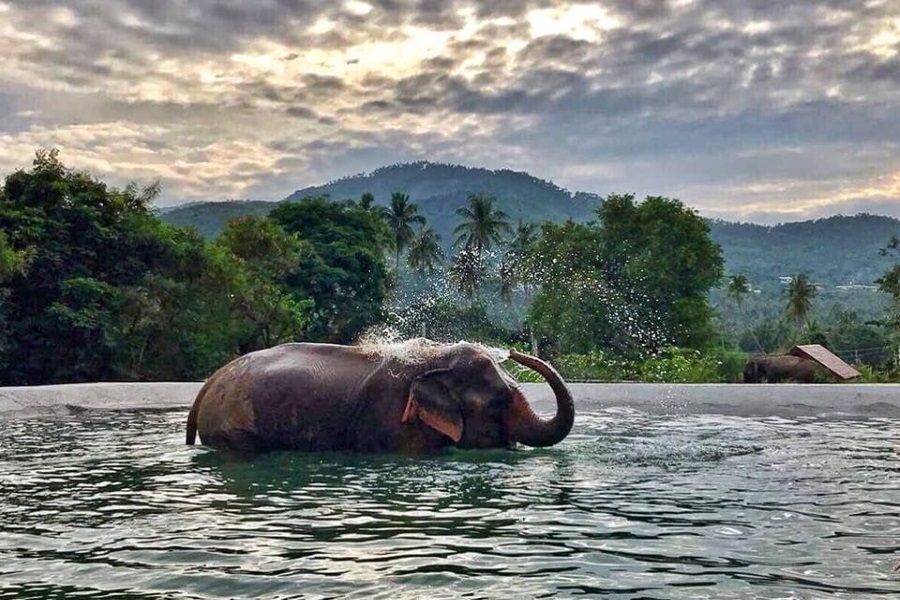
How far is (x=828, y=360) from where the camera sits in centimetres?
3600

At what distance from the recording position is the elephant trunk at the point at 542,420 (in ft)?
37.2

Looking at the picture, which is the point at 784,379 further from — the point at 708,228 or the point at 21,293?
the point at 21,293

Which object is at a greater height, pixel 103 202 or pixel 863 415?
pixel 103 202

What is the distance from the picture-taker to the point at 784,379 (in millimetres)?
36906

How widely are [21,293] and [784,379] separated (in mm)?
26800

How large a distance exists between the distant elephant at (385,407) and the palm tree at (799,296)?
268 ft

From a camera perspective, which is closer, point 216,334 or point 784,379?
point 216,334

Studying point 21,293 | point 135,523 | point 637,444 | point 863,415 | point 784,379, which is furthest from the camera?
point 784,379

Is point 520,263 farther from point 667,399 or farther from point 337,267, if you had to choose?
point 667,399

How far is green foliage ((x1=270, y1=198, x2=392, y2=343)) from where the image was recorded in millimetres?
51438

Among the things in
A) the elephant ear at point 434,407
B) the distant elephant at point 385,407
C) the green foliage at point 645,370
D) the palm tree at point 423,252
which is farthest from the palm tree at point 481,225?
the elephant ear at point 434,407

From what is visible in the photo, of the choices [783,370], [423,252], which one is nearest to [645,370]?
[783,370]

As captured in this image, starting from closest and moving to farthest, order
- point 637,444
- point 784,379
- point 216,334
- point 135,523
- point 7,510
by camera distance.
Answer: point 135,523
point 7,510
point 637,444
point 216,334
point 784,379

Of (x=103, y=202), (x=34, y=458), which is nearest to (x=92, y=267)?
(x=103, y=202)
